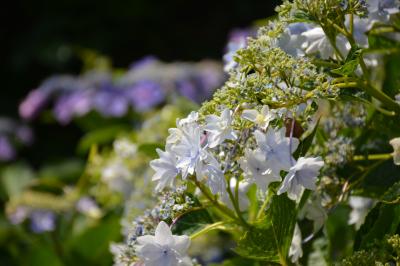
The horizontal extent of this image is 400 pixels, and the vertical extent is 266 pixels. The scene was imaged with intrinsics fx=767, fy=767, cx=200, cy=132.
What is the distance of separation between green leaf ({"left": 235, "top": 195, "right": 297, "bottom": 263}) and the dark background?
3.74 m

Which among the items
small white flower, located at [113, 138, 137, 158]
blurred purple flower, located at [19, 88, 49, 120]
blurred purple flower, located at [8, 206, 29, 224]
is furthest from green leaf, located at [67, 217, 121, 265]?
blurred purple flower, located at [19, 88, 49, 120]

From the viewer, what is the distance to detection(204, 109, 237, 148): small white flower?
60cm

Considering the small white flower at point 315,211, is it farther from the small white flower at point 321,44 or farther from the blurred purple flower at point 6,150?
the blurred purple flower at point 6,150

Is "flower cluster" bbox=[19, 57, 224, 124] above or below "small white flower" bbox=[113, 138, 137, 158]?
above

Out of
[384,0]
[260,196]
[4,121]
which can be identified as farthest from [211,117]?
[4,121]

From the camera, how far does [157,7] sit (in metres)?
4.88

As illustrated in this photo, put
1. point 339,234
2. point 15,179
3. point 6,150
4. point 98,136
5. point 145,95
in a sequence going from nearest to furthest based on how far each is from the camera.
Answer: point 339,234
point 98,136
point 15,179
point 145,95
point 6,150

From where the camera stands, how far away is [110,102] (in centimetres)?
277

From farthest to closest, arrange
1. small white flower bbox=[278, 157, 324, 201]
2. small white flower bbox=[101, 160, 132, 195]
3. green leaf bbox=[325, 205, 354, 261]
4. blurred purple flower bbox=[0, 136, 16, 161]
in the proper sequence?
blurred purple flower bbox=[0, 136, 16, 161] < small white flower bbox=[101, 160, 132, 195] < green leaf bbox=[325, 205, 354, 261] < small white flower bbox=[278, 157, 324, 201]

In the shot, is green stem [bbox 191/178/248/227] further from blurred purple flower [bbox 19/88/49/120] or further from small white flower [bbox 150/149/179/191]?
blurred purple flower [bbox 19/88/49/120]

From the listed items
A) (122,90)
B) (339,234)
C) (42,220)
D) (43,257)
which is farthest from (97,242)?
(122,90)

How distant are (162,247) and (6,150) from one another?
2828 millimetres

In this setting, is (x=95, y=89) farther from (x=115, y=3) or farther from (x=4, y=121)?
(x=115, y=3)

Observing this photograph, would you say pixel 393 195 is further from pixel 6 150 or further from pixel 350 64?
pixel 6 150
